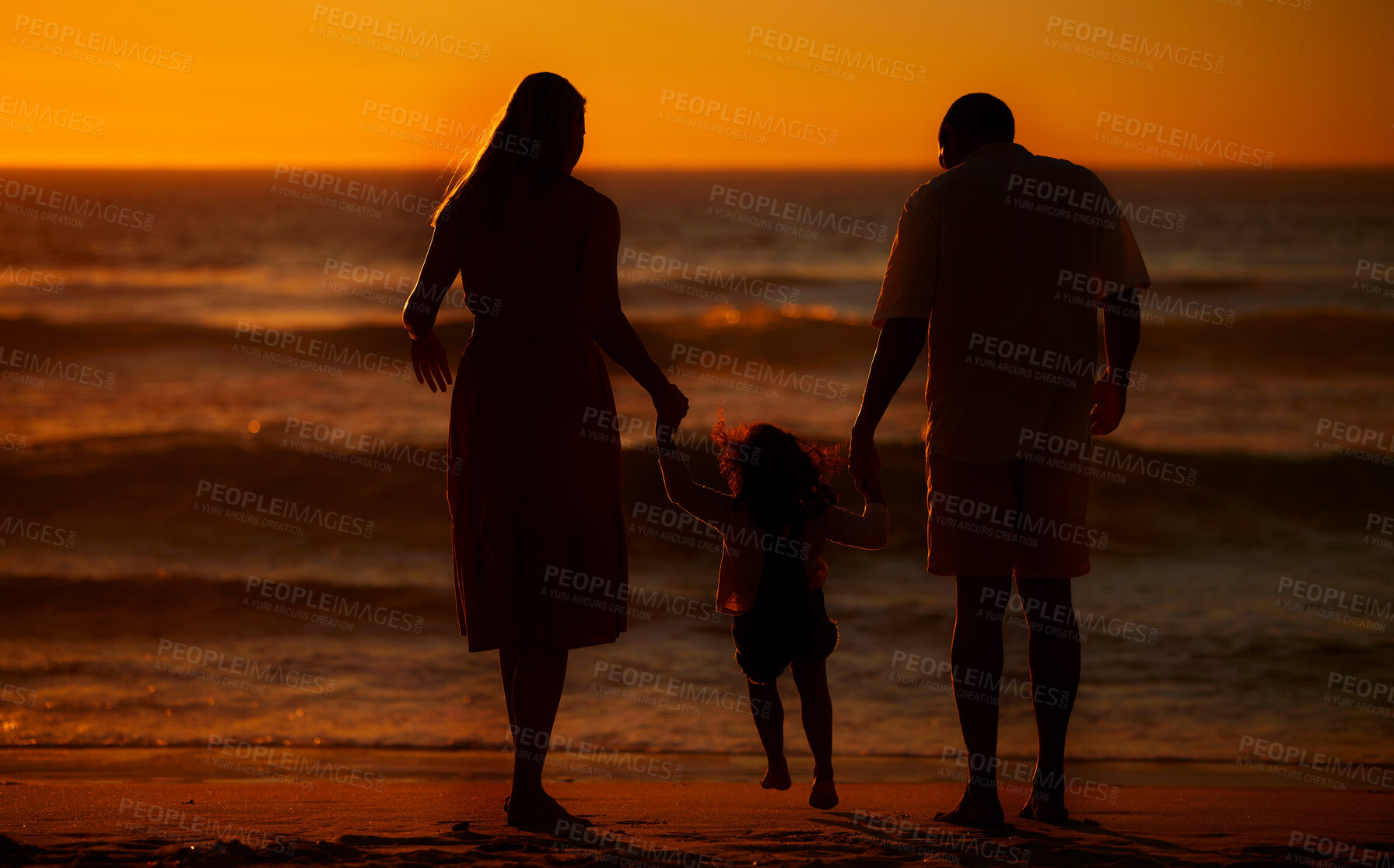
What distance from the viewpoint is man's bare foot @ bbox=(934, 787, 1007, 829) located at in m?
2.86

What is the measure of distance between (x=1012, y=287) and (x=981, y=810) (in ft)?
4.29

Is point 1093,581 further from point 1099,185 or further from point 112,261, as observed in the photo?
point 112,261

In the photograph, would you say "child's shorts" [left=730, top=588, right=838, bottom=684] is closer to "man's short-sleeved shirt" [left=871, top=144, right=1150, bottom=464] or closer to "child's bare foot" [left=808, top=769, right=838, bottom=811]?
"child's bare foot" [left=808, top=769, right=838, bottom=811]

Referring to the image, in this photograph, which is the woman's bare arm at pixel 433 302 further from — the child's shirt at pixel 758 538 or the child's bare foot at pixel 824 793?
the child's bare foot at pixel 824 793

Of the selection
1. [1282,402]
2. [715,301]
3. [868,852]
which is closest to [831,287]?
[715,301]

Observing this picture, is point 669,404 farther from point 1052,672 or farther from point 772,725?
point 1052,672

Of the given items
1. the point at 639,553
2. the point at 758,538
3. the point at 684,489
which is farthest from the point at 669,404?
the point at 639,553

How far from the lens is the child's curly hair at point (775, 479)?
3084 mm

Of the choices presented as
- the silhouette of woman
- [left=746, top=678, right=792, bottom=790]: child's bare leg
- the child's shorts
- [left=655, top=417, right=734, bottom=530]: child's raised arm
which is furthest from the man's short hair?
[left=746, top=678, right=792, bottom=790]: child's bare leg

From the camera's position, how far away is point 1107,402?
309 centimetres

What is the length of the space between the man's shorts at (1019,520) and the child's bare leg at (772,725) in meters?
0.60

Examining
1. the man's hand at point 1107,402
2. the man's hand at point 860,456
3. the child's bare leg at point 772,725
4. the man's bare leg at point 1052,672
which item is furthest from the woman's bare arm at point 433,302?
the man's hand at point 1107,402

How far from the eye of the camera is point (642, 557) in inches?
323

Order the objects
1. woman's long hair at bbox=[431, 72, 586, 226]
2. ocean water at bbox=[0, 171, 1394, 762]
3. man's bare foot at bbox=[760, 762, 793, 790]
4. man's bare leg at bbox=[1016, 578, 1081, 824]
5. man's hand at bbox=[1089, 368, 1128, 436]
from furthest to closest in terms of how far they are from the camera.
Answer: ocean water at bbox=[0, 171, 1394, 762] < man's bare foot at bbox=[760, 762, 793, 790] < man's hand at bbox=[1089, 368, 1128, 436] < man's bare leg at bbox=[1016, 578, 1081, 824] < woman's long hair at bbox=[431, 72, 586, 226]
